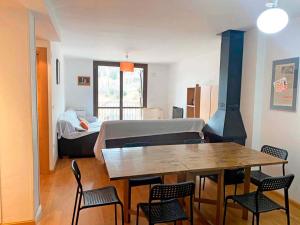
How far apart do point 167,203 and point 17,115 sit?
169 centimetres

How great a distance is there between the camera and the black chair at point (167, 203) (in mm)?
1704

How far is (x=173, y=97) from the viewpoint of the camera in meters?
7.73

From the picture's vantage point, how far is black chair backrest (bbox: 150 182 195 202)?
1.69m

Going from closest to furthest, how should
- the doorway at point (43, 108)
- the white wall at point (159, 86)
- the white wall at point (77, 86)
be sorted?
the doorway at point (43, 108), the white wall at point (77, 86), the white wall at point (159, 86)

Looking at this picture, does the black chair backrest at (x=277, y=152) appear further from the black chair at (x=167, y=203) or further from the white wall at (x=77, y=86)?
the white wall at (x=77, y=86)

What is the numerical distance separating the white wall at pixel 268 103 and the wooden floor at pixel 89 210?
26.0 inches

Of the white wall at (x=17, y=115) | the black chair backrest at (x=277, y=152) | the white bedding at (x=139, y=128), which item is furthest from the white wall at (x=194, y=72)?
the white wall at (x=17, y=115)

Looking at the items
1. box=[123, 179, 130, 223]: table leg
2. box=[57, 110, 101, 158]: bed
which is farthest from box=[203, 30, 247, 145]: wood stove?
box=[57, 110, 101, 158]: bed

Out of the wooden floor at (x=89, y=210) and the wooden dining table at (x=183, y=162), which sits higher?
the wooden dining table at (x=183, y=162)

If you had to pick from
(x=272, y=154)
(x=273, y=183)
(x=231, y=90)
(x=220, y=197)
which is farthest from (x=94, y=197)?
(x=231, y=90)

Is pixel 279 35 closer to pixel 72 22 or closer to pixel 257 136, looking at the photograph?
pixel 257 136

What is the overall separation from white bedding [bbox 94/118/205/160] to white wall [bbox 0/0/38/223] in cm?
156

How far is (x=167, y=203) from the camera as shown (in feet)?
6.63

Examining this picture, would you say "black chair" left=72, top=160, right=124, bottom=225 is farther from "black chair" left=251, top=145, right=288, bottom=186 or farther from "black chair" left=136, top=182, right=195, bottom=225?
"black chair" left=251, top=145, right=288, bottom=186
